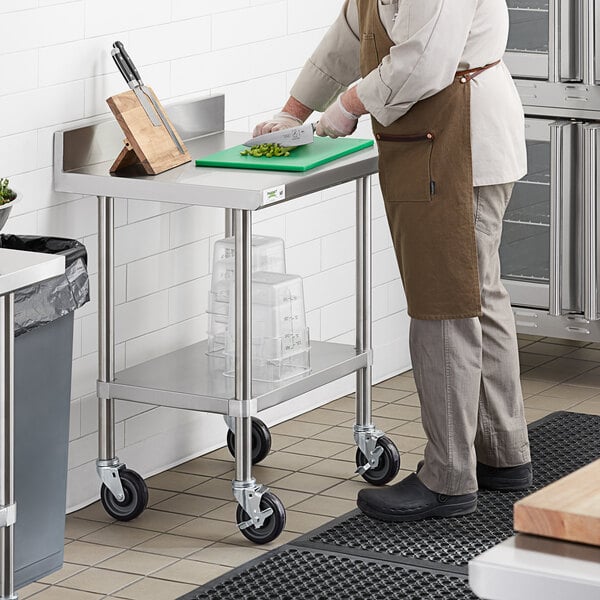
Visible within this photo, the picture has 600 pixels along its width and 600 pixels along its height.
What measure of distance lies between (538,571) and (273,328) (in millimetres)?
2666

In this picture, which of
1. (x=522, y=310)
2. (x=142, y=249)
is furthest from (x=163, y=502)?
(x=522, y=310)

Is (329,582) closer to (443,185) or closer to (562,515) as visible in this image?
(443,185)

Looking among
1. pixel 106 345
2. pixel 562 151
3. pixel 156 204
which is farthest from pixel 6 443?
pixel 562 151

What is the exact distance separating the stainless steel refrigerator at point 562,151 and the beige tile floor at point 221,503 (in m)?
0.28

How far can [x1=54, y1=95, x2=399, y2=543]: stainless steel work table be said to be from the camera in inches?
138

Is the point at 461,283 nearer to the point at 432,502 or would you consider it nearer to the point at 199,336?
the point at 432,502

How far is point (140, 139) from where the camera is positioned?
11.8 ft

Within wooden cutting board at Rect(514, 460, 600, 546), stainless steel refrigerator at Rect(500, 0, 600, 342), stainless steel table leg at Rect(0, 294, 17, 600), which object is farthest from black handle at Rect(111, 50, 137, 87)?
wooden cutting board at Rect(514, 460, 600, 546)

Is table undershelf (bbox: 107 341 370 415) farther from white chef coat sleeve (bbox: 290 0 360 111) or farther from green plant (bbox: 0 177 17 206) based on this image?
→ green plant (bbox: 0 177 17 206)

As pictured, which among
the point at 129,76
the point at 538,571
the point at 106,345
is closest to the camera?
the point at 538,571

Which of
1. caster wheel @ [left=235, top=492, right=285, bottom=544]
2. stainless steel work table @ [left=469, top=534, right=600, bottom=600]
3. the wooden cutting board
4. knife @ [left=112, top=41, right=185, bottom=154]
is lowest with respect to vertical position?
caster wheel @ [left=235, top=492, right=285, bottom=544]

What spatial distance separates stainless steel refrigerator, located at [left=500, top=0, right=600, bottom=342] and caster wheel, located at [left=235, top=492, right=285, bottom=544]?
191 cm

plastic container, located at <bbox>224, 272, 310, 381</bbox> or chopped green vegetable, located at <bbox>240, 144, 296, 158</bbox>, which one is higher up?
chopped green vegetable, located at <bbox>240, 144, 296, 158</bbox>

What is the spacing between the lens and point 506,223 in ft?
17.9
